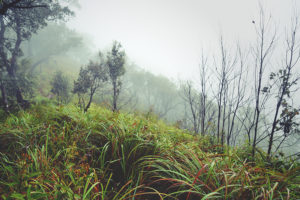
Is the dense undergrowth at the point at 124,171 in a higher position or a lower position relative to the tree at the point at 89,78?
lower

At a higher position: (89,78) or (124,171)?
(89,78)

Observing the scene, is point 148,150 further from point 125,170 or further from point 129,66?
point 129,66

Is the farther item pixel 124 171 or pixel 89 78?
pixel 89 78

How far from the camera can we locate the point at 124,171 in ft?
4.58

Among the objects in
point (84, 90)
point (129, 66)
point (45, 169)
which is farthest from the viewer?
point (129, 66)

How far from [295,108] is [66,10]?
12394mm

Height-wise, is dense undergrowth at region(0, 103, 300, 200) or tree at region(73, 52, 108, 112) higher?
tree at region(73, 52, 108, 112)

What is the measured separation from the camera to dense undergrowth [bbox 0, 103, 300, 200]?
3.41 feet

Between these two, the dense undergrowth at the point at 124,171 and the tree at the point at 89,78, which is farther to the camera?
the tree at the point at 89,78

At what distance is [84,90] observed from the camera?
6309mm

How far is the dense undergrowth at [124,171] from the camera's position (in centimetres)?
104

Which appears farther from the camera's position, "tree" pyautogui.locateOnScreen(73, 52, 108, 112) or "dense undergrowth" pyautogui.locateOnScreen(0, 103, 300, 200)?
"tree" pyautogui.locateOnScreen(73, 52, 108, 112)

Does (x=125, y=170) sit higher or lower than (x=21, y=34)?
lower

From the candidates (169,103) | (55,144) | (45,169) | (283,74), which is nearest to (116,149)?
(45,169)
